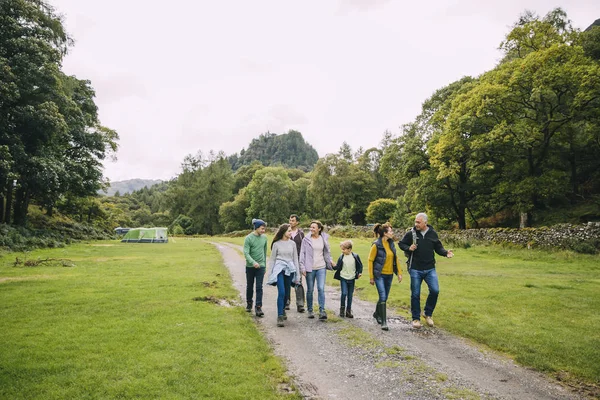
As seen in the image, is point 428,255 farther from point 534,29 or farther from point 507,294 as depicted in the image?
point 534,29

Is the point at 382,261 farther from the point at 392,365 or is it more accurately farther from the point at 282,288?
the point at 392,365

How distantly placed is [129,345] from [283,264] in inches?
136

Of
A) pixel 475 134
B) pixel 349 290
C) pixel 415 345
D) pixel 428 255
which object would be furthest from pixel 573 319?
pixel 475 134

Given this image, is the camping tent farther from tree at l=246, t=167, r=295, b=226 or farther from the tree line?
tree at l=246, t=167, r=295, b=226

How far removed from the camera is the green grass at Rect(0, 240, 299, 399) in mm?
4609

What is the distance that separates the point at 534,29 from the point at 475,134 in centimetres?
922

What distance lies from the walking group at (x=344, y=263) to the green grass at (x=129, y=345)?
4.38ft

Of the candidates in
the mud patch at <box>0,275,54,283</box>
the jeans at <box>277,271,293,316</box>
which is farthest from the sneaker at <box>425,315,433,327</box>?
the mud patch at <box>0,275,54,283</box>

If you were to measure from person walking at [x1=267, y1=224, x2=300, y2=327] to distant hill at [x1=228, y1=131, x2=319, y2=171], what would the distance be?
165987 mm

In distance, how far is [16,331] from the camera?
22.1 ft

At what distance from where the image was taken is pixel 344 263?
8.41 metres

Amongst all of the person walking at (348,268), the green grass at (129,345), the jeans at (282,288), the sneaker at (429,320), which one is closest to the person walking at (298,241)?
the jeans at (282,288)

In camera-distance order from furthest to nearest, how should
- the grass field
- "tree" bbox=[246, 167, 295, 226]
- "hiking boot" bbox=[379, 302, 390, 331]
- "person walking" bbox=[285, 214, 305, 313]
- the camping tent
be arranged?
"tree" bbox=[246, 167, 295, 226], the camping tent, "person walking" bbox=[285, 214, 305, 313], "hiking boot" bbox=[379, 302, 390, 331], the grass field

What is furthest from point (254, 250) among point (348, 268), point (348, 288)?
point (348, 288)
